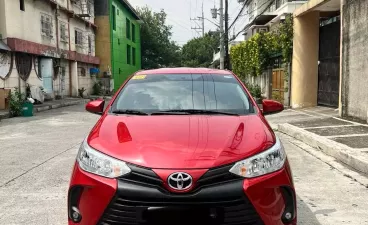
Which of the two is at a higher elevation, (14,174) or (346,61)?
(346,61)

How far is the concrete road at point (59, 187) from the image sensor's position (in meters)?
3.87

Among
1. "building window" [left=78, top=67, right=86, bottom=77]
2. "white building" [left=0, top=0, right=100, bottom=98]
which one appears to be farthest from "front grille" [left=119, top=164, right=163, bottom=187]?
"building window" [left=78, top=67, right=86, bottom=77]

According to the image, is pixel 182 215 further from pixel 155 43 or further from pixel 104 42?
pixel 155 43

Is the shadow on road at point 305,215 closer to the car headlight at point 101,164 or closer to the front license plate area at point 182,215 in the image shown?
the front license plate area at point 182,215

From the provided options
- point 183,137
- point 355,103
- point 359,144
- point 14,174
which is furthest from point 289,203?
point 355,103

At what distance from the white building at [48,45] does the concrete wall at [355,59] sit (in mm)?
13427

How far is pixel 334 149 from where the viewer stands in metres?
6.57

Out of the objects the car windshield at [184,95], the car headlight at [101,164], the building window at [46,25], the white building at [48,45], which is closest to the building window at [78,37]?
the white building at [48,45]

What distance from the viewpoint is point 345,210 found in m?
4.04

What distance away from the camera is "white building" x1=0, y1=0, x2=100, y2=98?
17234mm

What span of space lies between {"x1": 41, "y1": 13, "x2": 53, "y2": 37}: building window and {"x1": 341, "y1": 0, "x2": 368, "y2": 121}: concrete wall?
1651 centimetres

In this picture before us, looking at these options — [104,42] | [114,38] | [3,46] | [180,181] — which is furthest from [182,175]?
[114,38]

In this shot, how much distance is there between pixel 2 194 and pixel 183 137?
2980mm

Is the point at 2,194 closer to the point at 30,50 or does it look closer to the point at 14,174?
the point at 14,174
